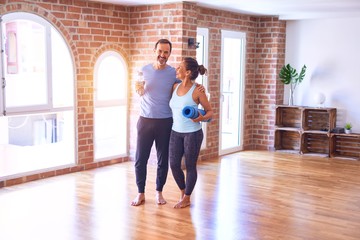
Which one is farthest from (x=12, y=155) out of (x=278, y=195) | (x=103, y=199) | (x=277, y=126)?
(x=277, y=126)

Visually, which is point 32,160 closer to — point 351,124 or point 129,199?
point 129,199

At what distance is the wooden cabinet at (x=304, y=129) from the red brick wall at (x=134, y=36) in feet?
0.90

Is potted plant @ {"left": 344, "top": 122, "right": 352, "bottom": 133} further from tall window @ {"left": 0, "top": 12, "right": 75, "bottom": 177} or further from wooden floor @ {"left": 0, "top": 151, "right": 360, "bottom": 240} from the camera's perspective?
tall window @ {"left": 0, "top": 12, "right": 75, "bottom": 177}

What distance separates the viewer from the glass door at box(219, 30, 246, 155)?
7.76m

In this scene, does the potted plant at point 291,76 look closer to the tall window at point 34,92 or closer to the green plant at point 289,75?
the green plant at point 289,75

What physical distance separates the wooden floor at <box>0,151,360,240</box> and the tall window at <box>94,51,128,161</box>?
17.0 inches

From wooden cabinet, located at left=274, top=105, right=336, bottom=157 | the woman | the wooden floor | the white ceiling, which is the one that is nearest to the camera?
the wooden floor

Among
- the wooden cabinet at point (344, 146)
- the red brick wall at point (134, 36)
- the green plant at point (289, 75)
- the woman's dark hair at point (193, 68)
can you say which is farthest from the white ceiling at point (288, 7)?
the woman's dark hair at point (193, 68)

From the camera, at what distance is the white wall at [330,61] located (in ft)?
25.0

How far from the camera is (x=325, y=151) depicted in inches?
309

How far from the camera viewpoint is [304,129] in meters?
7.73

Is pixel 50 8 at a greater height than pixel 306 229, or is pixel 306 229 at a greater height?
pixel 50 8

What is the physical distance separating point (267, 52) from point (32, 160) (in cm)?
427

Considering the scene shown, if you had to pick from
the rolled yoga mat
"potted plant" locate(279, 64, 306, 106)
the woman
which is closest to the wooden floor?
the woman
